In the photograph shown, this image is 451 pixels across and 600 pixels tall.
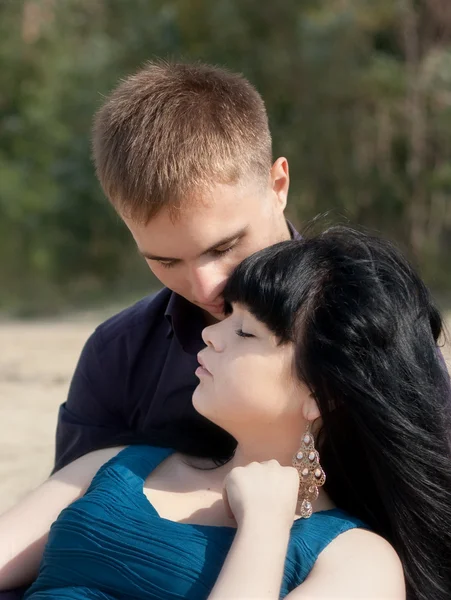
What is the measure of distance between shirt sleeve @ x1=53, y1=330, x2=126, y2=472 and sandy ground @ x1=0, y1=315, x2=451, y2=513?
3.31ft

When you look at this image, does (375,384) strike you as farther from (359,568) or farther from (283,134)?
(283,134)

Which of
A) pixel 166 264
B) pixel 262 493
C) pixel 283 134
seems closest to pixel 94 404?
pixel 166 264

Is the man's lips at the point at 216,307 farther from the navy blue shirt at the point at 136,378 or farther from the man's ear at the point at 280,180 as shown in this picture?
the man's ear at the point at 280,180

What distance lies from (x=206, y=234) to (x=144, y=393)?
644mm

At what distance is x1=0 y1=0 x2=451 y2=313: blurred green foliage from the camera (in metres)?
11.9

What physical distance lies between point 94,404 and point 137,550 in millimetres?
843

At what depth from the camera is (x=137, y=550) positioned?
179 centimetres

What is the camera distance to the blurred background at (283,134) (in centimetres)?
1186

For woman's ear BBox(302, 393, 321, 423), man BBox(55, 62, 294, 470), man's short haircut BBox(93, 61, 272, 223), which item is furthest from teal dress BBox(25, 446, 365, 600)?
man's short haircut BBox(93, 61, 272, 223)

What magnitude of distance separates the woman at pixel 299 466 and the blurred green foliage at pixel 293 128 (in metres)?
9.43

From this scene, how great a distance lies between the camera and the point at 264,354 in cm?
188

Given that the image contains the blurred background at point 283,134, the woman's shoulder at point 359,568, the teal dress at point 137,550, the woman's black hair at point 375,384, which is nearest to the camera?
the woman's shoulder at point 359,568

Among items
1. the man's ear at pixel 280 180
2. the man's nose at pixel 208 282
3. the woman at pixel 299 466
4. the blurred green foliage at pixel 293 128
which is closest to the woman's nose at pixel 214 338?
the woman at pixel 299 466

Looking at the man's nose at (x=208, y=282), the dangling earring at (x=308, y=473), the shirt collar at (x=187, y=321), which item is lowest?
the dangling earring at (x=308, y=473)
